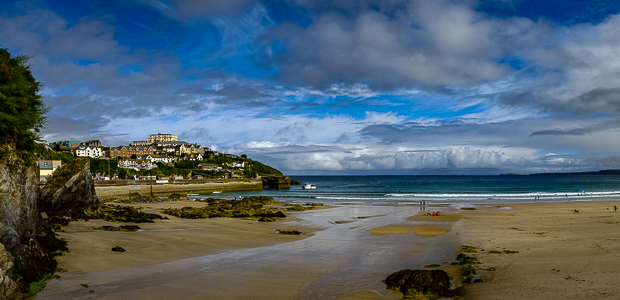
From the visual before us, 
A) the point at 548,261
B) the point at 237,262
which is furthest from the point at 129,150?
the point at 548,261

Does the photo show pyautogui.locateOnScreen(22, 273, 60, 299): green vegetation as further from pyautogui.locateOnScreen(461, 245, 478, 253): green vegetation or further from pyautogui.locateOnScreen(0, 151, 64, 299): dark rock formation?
pyautogui.locateOnScreen(461, 245, 478, 253): green vegetation

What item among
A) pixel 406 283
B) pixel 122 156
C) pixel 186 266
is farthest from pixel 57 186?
pixel 122 156

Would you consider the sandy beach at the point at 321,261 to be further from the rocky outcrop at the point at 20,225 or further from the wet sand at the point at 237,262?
the rocky outcrop at the point at 20,225

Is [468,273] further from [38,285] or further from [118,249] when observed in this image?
[118,249]

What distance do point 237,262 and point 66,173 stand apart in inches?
622

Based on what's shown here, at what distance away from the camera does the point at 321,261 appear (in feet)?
42.8

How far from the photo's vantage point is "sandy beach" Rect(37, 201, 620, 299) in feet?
30.2

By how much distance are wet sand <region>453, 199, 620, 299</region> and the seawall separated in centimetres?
A: 5228

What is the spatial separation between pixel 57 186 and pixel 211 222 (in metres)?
9.51

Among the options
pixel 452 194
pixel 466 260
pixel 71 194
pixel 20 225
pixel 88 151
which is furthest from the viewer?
pixel 88 151

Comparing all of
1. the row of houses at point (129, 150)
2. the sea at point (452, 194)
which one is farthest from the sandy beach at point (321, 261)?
the row of houses at point (129, 150)

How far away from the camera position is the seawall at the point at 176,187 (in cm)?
5278

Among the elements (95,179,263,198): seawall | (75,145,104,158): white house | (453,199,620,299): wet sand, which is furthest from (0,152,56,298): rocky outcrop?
(75,145,104,158): white house

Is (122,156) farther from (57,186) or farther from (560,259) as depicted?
(560,259)
